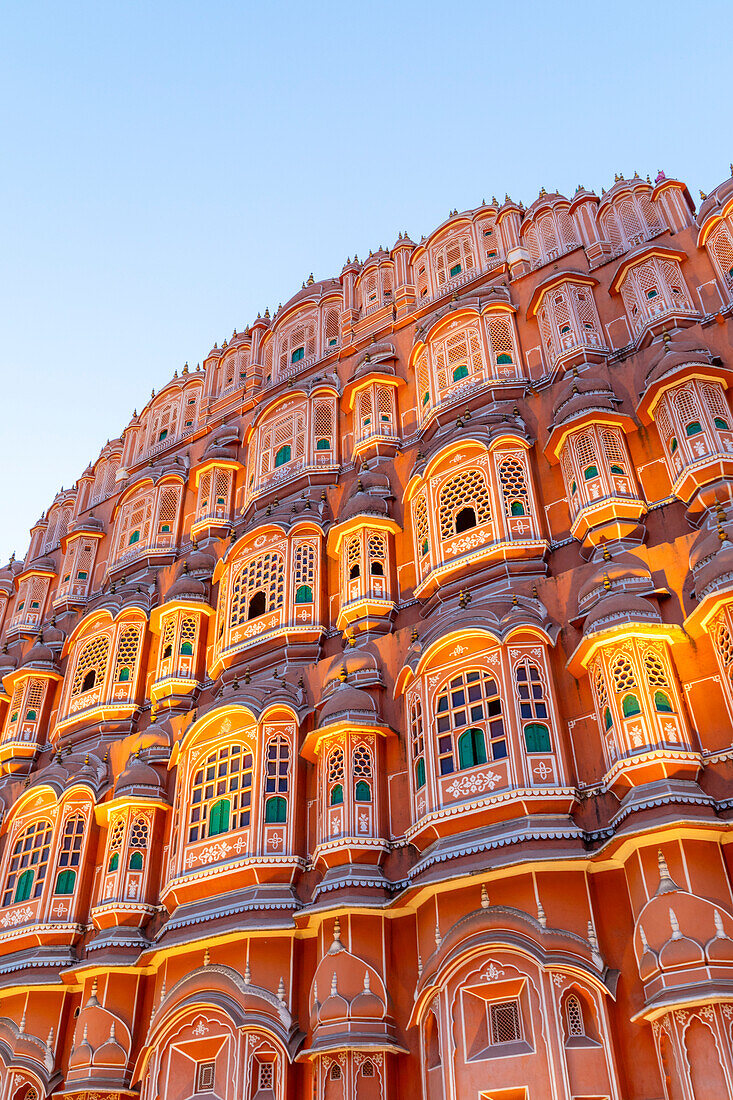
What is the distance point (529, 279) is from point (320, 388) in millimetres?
6091

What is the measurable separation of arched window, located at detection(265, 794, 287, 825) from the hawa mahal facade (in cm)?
8

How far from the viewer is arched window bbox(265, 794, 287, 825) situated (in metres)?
17.3

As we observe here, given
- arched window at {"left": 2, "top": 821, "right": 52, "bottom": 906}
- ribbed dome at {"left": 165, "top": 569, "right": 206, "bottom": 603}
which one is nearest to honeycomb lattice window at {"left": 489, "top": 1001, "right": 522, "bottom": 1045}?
arched window at {"left": 2, "top": 821, "right": 52, "bottom": 906}

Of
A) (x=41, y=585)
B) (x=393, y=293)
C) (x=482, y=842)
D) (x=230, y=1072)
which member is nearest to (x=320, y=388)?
(x=393, y=293)

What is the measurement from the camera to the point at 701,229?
20031 millimetres

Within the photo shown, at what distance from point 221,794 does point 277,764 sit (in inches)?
55.0

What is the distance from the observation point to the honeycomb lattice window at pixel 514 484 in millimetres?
18156

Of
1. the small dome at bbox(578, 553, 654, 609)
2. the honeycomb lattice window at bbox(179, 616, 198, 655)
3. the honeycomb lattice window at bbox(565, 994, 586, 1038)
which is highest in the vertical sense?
the honeycomb lattice window at bbox(179, 616, 198, 655)

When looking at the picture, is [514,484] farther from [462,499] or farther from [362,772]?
[362,772]

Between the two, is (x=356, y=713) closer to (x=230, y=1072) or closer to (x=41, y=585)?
(x=230, y=1072)

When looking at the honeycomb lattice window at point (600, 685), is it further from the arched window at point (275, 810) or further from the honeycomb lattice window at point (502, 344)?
the honeycomb lattice window at point (502, 344)

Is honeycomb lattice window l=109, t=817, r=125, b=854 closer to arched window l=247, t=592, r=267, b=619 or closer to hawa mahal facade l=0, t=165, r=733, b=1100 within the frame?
hawa mahal facade l=0, t=165, r=733, b=1100

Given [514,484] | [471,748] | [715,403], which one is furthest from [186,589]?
[715,403]

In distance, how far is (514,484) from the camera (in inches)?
728
